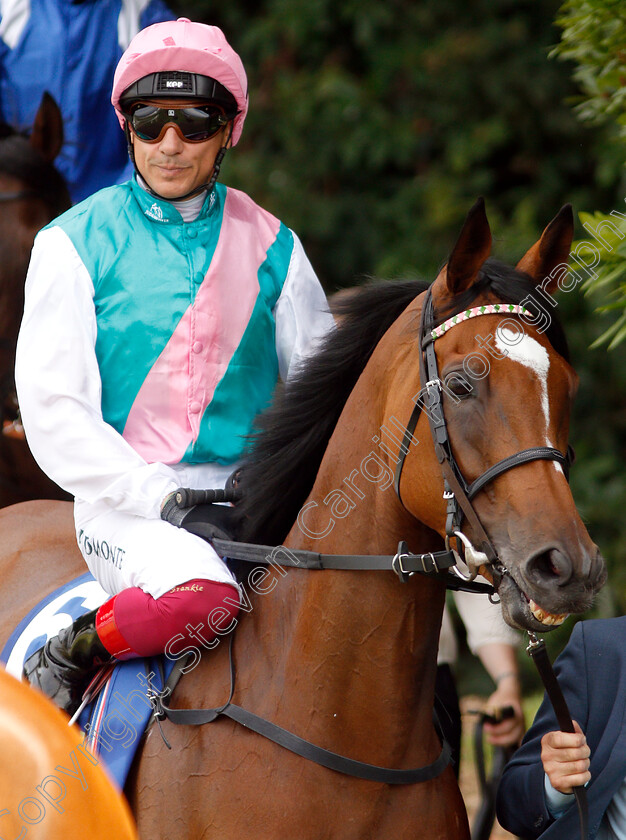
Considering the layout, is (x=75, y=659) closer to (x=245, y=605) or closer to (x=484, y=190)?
(x=245, y=605)

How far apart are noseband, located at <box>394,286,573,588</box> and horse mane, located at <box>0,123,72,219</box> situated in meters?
2.08

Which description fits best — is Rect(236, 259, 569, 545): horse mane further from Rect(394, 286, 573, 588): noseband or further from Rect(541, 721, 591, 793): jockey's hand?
Rect(541, 721, 591, 793): jockey's hand

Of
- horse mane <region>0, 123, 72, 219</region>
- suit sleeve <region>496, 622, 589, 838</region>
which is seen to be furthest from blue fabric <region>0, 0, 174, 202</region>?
suit sleeve <region>496, 622, 589, 838</region>

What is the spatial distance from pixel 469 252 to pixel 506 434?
1.23ft

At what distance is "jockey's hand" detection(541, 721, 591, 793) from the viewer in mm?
2029

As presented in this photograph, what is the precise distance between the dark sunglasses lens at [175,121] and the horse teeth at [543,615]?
4.80 feet

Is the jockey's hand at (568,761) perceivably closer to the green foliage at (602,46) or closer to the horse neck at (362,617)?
the horse neck at (362,617)

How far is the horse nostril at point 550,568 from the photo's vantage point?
5.64 ft

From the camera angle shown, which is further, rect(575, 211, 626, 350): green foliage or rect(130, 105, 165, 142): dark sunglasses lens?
rect(130, 105, 165, 142): dark sunglasses lens

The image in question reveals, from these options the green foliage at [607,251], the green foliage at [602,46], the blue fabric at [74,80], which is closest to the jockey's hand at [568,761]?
the green foliage at [607,251]

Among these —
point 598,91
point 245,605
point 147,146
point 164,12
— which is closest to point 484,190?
point 164,12

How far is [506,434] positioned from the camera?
→ 1.83 meters

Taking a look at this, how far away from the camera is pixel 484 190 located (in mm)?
6332

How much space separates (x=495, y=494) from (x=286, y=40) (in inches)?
223
